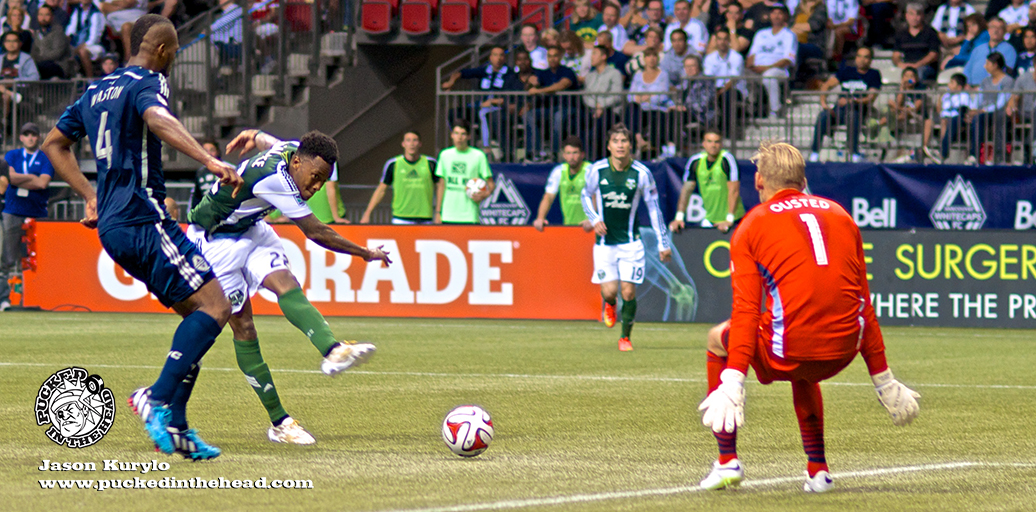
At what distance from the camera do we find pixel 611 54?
2138cm

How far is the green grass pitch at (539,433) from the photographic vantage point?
243 inches

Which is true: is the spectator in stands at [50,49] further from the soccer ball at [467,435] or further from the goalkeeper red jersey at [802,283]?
the goalkeeper red jersey at [802,283]

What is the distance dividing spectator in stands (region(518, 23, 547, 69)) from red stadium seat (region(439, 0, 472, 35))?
2091 mm

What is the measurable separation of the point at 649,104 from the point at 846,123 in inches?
111

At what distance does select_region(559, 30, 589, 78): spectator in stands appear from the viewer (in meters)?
22.2

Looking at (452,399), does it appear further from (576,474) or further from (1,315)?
(1,315)

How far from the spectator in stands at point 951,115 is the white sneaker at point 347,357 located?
13.9 meters

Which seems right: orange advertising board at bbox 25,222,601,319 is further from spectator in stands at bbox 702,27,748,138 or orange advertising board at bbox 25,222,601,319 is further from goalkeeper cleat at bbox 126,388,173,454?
goalkeeper cleat at bbox 126,388,173,454

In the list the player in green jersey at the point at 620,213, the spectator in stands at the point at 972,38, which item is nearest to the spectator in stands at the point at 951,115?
the spectator in stands at the point at 972,38

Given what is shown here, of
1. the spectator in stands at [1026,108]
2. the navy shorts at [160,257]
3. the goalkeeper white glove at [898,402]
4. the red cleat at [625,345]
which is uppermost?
the spectator in stands at [1026,108]

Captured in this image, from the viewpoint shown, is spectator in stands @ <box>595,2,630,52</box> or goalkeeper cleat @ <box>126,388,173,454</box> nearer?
goalkeeper cleat @ <box>126,388,173,454</box>

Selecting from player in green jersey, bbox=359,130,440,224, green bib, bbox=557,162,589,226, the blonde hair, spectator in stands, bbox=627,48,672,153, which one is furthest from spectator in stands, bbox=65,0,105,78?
the blonde hair

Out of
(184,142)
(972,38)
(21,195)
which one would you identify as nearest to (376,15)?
(21,195)

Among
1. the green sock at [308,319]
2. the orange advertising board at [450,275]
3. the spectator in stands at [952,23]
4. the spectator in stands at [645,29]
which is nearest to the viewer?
the green sock at [308,319]
